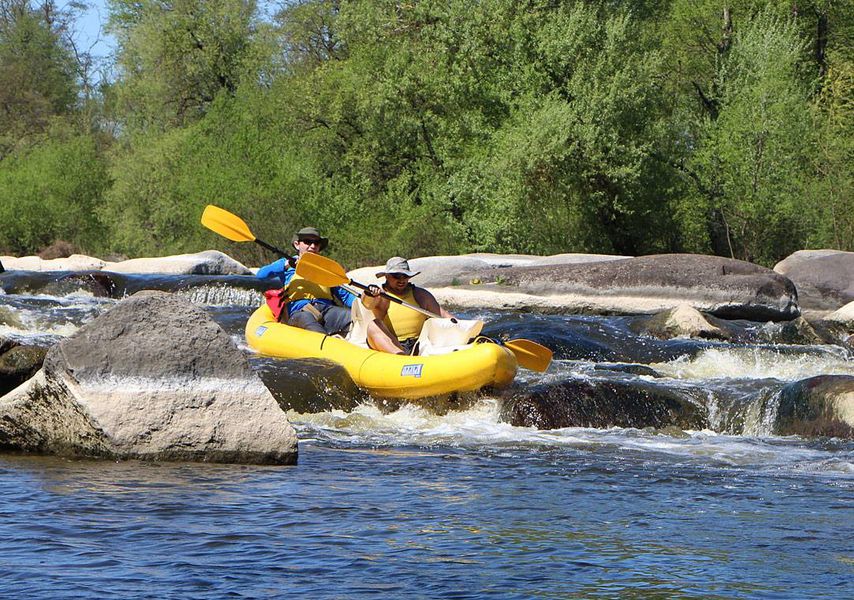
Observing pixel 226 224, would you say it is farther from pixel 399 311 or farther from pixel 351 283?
pixel 399 311

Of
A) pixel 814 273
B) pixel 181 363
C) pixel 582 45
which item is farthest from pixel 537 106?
pixel 181 363

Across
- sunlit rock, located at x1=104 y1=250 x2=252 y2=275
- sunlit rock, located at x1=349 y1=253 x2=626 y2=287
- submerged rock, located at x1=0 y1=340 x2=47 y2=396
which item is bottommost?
submerged rock, located at x1=0 y1=340 x2=47 y2=396

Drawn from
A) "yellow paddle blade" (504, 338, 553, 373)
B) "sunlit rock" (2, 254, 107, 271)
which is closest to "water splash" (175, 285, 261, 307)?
"sunlit rock" (2, 254, 107, 271)

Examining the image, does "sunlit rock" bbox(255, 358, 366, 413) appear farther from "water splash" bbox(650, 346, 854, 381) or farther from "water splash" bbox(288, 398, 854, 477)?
"water splash" bbox(650, 346, 854, 381)

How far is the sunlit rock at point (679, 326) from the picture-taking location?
1412 cm

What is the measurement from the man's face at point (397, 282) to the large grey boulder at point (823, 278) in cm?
1038

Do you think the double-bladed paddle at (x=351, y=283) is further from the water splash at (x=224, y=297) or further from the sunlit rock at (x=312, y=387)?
the water splash at (x=224, y=297)

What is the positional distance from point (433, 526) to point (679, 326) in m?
9.24

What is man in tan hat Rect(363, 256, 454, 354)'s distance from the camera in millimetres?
9547

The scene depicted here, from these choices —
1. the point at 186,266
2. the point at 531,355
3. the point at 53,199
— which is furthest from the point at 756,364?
the point at 53,199

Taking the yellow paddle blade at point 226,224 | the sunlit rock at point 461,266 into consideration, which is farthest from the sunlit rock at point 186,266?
the yellow paddle blade at point 226,224

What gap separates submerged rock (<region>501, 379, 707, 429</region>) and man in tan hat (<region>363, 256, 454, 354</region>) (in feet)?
3.62

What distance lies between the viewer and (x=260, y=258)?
2675 centimetres

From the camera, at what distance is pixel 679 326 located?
1420 centimetres
